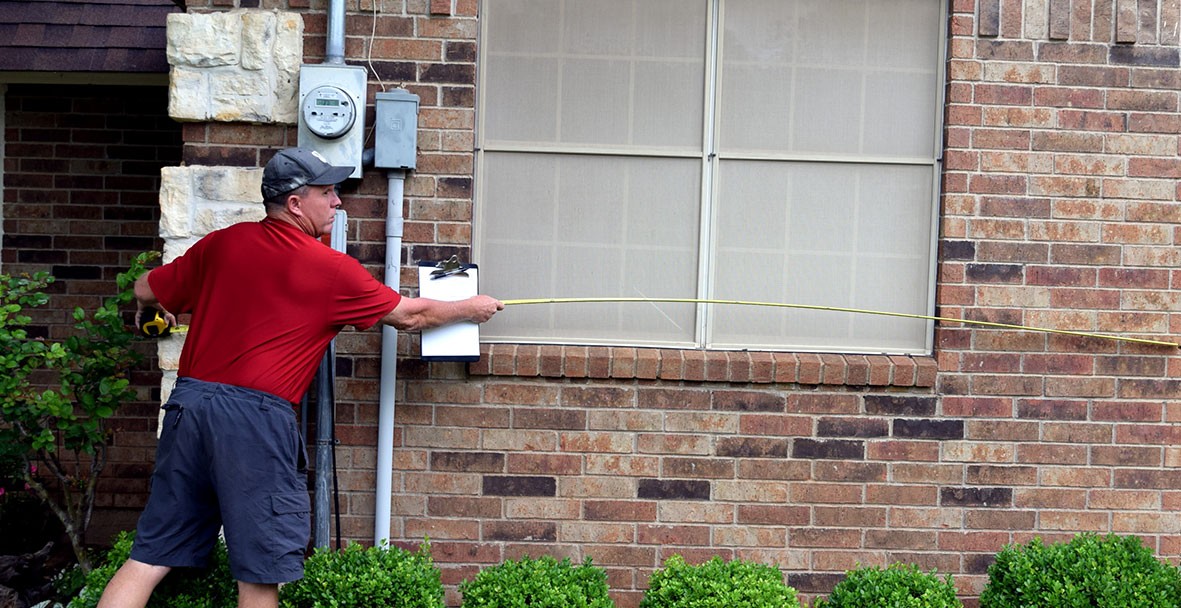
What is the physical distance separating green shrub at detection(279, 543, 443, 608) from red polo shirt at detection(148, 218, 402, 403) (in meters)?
0.67

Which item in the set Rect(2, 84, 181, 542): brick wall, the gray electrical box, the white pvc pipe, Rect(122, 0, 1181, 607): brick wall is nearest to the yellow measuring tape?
Rect(122, 0, 1181, 607): brick wall

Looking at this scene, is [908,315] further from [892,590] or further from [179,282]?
[179,282]

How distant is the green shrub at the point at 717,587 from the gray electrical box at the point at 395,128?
6.13 ft

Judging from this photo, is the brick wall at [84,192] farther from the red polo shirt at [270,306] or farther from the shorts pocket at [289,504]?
the shorts pocket at [289,504]

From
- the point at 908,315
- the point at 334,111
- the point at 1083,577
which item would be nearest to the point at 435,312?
the point at 334,111

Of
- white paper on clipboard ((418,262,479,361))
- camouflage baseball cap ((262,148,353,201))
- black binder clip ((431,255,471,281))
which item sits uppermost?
camouflage baseball cap ((262,148,353,201))

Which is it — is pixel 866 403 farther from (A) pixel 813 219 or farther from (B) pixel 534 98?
(B) pixel 534 98

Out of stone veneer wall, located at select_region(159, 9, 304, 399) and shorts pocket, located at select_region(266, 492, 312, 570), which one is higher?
stone veneer wall, located at select_region(159, 9, 304, 399)

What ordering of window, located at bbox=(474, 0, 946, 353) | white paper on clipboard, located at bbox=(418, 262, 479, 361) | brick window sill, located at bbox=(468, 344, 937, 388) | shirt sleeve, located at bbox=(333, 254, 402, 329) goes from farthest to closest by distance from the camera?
window, located at bbox=(474, 0, 946, 353)
brick window sill, located at bbox=(468, 344, 937, 388)
white paper on clipboard, located at bbox=(418, 262, 479, 361)
shirt sleeve, located at bbox=(333, 254, 402, 329)

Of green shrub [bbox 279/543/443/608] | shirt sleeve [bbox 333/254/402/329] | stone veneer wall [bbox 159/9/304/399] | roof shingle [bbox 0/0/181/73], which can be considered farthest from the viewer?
roof shingle [bbox 0/0/181/73]

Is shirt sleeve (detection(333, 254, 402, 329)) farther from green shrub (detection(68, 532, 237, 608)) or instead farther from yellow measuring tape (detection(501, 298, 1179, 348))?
green shrub (detection(68, 532, 237, 608))

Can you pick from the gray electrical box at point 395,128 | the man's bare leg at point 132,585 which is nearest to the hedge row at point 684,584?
the man's bare leg at point 132,585

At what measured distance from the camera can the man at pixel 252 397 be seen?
11.4 feet

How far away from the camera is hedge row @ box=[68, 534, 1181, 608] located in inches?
150
